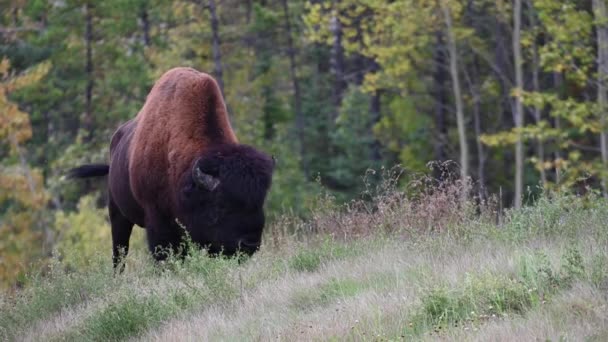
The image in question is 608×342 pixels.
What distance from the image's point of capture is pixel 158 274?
29.0ft

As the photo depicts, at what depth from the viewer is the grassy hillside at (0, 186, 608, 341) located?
545 centimetres

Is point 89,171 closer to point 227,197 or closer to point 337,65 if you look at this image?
point 227,197

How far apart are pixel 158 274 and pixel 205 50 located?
25.4 meters

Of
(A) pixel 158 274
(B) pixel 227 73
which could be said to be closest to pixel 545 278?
(A) pixel 158 274

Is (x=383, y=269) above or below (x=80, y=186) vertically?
above

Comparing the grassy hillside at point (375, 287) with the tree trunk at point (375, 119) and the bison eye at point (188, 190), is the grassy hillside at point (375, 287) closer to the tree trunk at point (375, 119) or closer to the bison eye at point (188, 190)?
the bison eye at point (188, 190)

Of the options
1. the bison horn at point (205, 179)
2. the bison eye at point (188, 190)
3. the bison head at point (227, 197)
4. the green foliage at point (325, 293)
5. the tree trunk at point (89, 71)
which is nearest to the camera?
the green foliage at point (325, 293)

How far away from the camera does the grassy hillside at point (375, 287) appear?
17.9ft

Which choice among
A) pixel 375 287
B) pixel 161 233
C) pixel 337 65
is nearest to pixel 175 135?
pixel 161 233

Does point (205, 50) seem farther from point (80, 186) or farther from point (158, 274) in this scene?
point (158, 274)

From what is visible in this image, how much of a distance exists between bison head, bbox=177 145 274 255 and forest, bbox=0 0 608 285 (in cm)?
1589

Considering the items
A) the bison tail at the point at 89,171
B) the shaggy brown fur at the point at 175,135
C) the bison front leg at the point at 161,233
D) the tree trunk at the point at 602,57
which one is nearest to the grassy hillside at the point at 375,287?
the bison front leg at the point at 161,233

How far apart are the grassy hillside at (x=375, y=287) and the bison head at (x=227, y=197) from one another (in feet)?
1.01

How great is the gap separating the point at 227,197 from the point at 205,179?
15.1 inches
